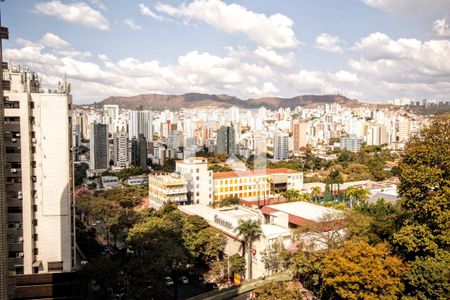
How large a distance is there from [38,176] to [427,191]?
858 cm

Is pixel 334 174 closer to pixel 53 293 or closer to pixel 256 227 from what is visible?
pixel 256 227

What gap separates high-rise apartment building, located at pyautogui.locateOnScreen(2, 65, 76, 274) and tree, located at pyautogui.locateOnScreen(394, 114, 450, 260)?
25.0 feet

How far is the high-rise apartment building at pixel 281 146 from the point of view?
43969mm

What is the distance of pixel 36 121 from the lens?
8.22 metres

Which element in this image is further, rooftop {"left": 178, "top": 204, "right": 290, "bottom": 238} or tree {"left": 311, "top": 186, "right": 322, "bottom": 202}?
tree {"left": 311, "top": 186, "right": 322, "bottom": 202}

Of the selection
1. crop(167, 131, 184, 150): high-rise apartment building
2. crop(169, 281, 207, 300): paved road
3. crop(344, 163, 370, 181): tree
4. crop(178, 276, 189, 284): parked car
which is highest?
crop(167, 131, 184, 150): high-rise apartment building

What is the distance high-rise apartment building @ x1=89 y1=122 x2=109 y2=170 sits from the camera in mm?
36156

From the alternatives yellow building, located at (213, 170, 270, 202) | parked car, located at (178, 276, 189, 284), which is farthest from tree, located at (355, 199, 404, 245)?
yellow building, located at (213, 170, 270, 202)

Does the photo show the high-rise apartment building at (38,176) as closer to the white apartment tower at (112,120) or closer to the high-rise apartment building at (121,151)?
the high-rise apartment building at (121,151)

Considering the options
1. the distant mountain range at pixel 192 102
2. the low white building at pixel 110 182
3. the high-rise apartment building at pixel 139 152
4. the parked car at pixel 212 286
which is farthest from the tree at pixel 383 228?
the distant mountain range at pixel 192 102

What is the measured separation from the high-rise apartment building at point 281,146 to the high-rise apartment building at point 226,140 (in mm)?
4930

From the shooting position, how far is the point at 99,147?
121 feet

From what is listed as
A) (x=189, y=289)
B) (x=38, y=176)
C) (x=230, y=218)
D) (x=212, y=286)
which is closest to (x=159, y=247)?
(x=189, y=289)

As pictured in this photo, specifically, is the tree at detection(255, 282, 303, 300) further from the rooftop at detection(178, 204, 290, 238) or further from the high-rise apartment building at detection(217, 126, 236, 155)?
the high-rise apartment building at detection(217, 126, 236, 155)
